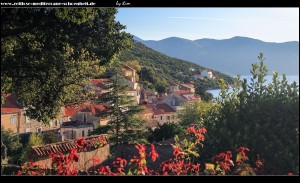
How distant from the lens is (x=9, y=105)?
30.7 ft

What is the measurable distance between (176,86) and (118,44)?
2228 millimetres

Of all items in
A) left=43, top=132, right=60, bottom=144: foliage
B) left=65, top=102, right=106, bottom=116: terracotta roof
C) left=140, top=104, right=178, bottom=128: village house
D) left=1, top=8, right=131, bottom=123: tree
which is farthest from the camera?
left=43, top=132, right=60, bottom=144: foliage

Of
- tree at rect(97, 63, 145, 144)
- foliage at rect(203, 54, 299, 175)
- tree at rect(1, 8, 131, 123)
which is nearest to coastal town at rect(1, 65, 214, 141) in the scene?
tree at rect(97, 63, 145, 144)

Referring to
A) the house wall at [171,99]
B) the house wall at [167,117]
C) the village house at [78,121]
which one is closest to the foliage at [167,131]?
the house wall at [167,117]

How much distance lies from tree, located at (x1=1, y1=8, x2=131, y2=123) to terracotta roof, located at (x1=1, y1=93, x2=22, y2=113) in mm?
213

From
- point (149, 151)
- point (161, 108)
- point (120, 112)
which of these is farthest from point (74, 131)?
point (120, 112)

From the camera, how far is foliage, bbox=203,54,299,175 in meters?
6.10

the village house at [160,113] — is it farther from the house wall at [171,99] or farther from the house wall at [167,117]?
the house wall at [171,99]

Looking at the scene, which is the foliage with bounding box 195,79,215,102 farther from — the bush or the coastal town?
the bush

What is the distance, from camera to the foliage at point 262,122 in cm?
610

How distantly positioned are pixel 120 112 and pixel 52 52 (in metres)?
6.71

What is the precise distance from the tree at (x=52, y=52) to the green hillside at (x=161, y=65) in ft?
3.31

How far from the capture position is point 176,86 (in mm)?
11258
